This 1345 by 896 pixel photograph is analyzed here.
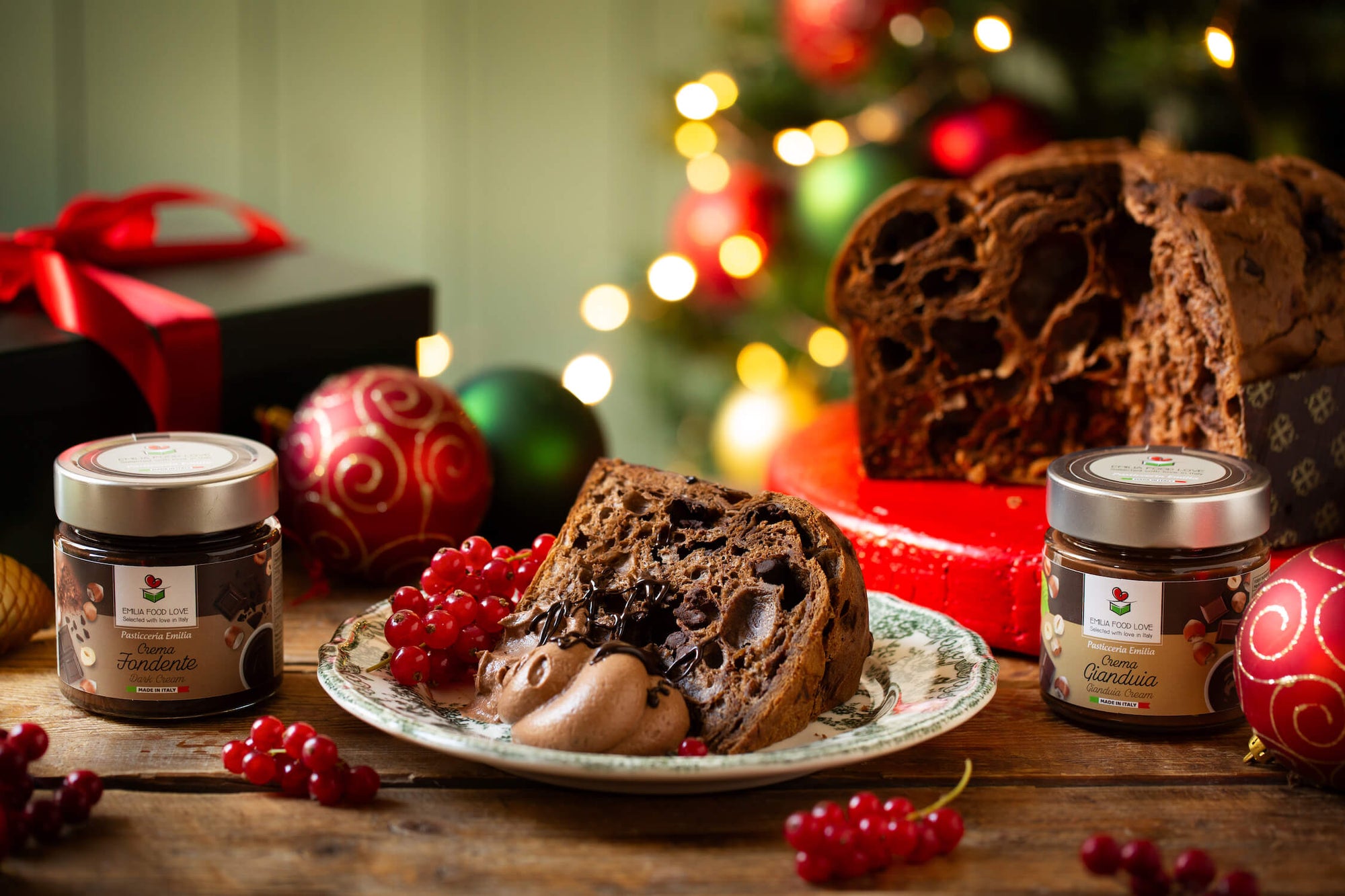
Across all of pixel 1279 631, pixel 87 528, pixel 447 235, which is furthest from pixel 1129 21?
pixel 447 235

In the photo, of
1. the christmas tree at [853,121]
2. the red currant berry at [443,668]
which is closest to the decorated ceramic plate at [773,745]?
the red currant berry at [443,668]

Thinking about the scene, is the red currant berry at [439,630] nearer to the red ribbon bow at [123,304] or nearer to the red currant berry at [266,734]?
the red currant berry at [266,734]

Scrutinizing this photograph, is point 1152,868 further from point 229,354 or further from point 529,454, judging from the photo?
point 229,354

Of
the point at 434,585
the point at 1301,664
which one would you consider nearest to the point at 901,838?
the point at 1301,664

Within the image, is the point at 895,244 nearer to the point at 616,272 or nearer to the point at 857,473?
the point at 857,473

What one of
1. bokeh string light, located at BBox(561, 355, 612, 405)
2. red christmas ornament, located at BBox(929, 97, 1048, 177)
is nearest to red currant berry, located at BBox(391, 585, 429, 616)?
red christmas ornament, located at BBox(929, 97, 1048, 177)
